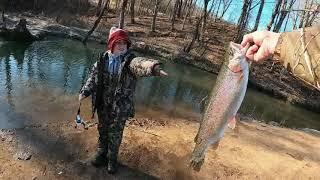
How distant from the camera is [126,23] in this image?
30.3m

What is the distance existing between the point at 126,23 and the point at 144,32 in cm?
303

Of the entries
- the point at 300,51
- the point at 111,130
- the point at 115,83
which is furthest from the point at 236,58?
the point at 111,130

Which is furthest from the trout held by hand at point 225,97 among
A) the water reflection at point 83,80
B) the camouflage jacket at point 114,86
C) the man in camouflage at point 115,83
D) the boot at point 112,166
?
the water reflection at point 83,80

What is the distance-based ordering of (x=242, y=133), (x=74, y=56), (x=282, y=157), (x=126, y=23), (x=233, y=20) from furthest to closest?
(x=233, y=20)
(x=126, y=23)
(x=74, y=56)
(x=242, y=133)
(x=282, y=157)

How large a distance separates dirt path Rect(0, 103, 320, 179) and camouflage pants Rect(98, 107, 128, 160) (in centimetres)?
44

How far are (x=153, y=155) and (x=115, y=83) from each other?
6.28 feet

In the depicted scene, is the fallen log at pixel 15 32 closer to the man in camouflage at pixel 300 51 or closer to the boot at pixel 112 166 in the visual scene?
the boot at pixel 112 166

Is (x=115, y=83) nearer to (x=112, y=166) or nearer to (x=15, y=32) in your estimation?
(x=112, y=166)

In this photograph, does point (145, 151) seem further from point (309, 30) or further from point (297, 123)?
point (297, 123)

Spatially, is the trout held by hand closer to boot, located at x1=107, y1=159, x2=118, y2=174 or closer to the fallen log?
boot, located at x1=107, y1=159, x2=118, y2=174

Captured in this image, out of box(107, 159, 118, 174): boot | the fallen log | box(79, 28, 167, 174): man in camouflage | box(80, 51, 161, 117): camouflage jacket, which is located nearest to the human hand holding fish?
box(79, 28, 167, 174): man in camouflage

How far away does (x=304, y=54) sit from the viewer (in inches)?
90.5

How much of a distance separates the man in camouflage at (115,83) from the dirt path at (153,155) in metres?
0.77

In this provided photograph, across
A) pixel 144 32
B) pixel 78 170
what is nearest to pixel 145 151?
pixel 78 170
